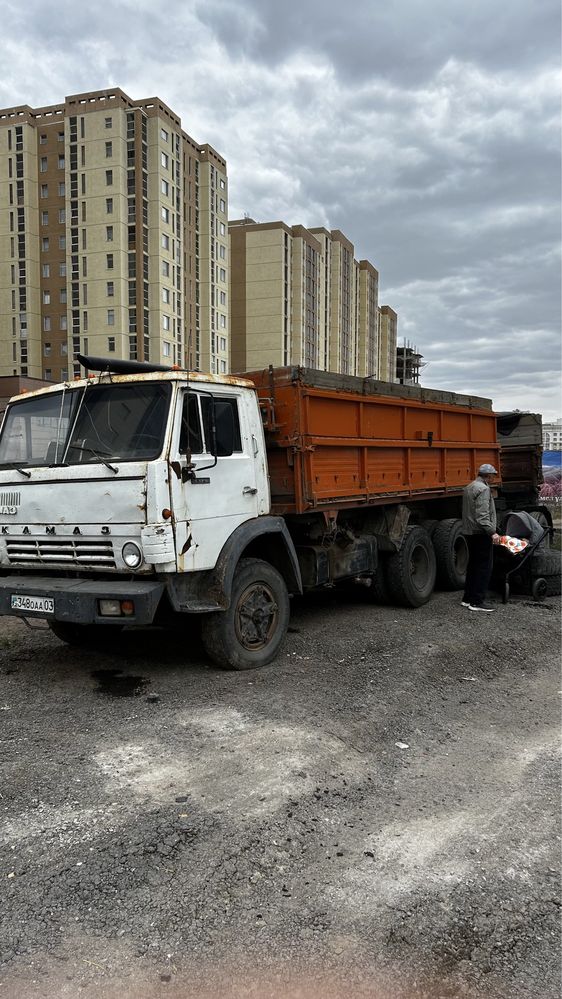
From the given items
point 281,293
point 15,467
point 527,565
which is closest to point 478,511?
point 527,565

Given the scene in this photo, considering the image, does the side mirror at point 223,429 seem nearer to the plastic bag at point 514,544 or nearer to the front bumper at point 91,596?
the front bumper at point 91,596

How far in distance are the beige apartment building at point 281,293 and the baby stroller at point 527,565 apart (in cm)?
6082

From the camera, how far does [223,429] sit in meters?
5.64

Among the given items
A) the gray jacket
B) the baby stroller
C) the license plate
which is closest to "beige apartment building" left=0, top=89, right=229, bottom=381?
the baby stroller

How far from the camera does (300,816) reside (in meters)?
3.46

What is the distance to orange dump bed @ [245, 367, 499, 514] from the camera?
634cm

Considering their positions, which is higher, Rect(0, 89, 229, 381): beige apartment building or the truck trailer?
Rect(0, 89, 229, 381): beige apartment building

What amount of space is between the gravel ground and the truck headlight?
1.03 meters

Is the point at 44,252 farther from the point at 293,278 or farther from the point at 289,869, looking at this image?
the point at 289,869

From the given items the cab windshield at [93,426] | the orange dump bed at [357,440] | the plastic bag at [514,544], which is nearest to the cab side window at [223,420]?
the cab windshield at [93,426]

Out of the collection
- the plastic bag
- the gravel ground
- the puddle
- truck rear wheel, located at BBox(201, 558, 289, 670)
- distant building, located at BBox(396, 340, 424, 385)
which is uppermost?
distant building, located at BBox(396, 340, 424, 385)

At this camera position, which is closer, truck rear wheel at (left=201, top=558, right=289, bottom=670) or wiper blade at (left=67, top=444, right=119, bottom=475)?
→ wiper blade at (left=67, top=444, right=119, bottom=475)

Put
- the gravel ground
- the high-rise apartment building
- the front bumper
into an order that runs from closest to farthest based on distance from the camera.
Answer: the gravel ground
the front bumper
the high-rise apartment building

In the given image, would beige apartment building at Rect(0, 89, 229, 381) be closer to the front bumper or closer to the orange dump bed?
the orange dump bed
